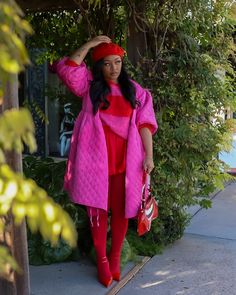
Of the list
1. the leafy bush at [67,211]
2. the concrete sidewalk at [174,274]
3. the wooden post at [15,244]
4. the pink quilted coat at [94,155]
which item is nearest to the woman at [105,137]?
the pink quilted coat at [94,155]

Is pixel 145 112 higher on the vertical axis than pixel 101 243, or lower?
higher

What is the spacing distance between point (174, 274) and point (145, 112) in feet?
4.11

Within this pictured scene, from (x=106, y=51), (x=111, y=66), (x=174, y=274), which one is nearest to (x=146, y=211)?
(x=174, y=274)

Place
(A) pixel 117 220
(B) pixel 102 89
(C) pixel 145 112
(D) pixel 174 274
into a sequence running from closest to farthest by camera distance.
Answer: (B) pixel 102 89
(C) pixel 145 112
(A) pixel 117 220
(D) pixel 174 274

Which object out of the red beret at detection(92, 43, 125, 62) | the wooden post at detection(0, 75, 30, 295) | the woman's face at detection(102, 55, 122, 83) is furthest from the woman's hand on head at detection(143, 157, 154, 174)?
the wooden post at detection(0, 75, 30, 295)

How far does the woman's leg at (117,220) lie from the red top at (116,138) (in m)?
0.08

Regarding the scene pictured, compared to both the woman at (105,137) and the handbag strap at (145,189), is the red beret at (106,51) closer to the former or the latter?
the woman at (105,137)

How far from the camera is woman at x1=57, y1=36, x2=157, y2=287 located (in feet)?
10.8

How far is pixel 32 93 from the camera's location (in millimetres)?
6426

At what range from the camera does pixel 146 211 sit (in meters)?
3.34

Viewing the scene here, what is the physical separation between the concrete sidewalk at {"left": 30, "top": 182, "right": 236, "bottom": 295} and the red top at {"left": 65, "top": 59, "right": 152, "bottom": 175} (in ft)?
2.71

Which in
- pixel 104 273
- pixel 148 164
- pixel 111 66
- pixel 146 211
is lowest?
pixel 104 273

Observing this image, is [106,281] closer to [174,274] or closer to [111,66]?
[174,274]

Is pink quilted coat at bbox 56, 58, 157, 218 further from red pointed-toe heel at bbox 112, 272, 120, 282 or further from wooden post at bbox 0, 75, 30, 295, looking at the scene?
wooden post at bbox 0, 75, 30, 295
